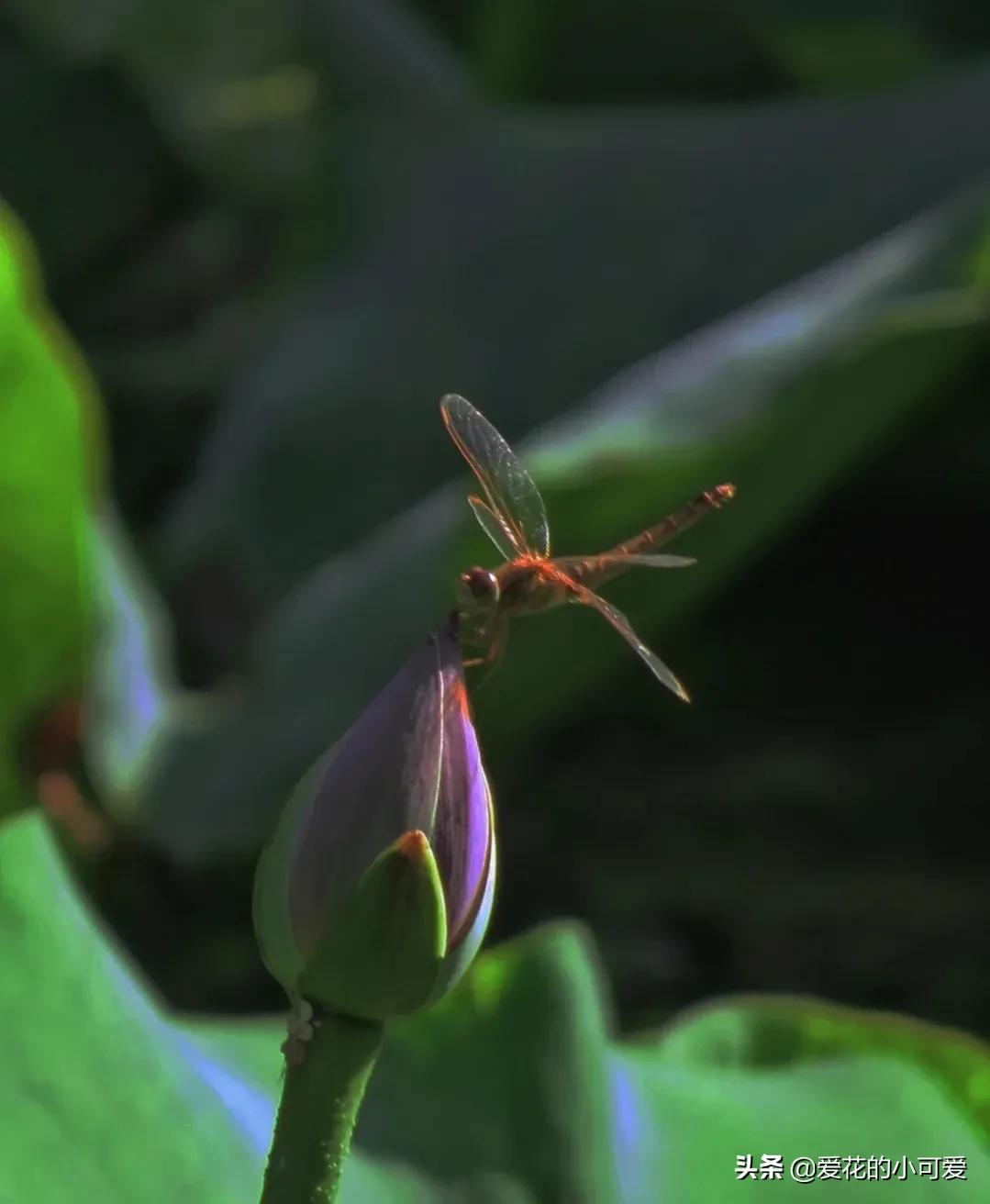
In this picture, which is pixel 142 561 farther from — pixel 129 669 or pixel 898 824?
pixel 898 824

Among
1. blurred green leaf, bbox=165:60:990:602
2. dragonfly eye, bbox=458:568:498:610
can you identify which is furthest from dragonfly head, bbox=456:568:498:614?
blurred green leaf, bbox=165:60:990:602

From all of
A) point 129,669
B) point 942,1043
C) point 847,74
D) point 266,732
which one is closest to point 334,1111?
point 942,1043

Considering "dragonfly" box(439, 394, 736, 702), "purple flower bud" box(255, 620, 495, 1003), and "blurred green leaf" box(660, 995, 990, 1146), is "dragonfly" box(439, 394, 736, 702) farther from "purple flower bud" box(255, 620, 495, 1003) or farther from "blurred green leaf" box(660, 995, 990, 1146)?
"blurred green leaf" box(660, 995, 990, 1146)

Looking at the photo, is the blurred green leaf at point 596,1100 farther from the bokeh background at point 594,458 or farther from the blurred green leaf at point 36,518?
the blurred green leaf at point 36,518

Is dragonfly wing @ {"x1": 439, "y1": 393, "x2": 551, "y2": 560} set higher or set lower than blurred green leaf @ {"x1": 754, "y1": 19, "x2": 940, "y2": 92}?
higher

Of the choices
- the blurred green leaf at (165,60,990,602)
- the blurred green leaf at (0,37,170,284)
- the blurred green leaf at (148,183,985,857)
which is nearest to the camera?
the blurred green leaf at (148,183,985,857)

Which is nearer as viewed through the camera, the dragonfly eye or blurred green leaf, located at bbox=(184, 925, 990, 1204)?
the dragonfly eye

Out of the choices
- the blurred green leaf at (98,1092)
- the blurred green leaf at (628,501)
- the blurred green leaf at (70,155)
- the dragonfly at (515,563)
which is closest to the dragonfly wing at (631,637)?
the dragonfly at (515,563)
